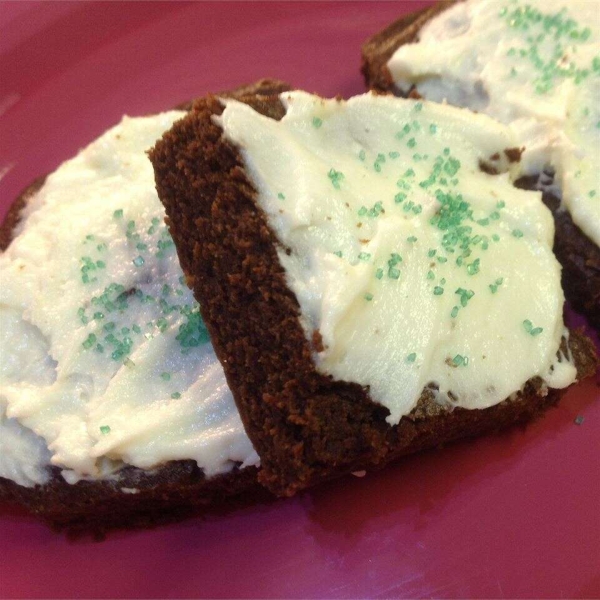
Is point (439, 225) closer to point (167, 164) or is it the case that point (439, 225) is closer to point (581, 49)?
point (167, 164)

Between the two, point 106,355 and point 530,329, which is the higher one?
point 106,355

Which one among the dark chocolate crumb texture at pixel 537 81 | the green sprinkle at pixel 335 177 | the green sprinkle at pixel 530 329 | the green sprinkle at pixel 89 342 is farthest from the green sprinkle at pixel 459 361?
the green sprinkle at pixel 89 342

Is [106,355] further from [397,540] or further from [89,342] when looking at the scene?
[397,540]

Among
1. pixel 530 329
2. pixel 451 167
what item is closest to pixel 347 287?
pixel 530 329

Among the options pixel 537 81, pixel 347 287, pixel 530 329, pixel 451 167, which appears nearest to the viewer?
pixel 347 287

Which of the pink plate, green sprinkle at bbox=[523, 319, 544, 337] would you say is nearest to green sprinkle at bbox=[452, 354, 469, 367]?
green sprinkle at bbox=[523, 319, 544, 337]

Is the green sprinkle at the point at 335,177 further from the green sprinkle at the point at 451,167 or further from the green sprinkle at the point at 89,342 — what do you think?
the green sprinkle at the point at 89,342
